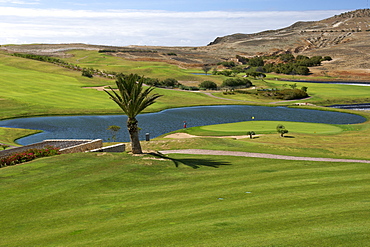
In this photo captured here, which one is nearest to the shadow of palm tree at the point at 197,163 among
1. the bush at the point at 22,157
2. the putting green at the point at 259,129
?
the bush at the point at 22,157

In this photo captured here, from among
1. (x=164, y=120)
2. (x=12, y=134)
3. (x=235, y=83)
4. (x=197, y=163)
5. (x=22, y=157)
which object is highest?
(x=235, y=83)

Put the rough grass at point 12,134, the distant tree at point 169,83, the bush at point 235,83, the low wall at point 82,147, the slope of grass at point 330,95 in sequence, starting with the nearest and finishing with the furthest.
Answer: the low wall at point 82,147
the rough grass at point 12,134
the slope of grass at point 330,95
the bush at point 235,83
the distant tree at point 169,83

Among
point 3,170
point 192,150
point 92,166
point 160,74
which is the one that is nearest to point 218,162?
point 192,150

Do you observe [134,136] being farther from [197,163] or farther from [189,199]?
[189,199]

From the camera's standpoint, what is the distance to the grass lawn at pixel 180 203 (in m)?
13.4

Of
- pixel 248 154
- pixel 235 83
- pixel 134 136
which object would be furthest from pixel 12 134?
Answer: pixel 235 83

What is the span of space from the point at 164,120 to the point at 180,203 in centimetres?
5735

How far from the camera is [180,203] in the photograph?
17.5 metres

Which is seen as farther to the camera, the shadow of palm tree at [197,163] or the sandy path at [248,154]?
the sandy path at [248,154]

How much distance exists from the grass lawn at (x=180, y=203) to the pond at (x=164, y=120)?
32.0 meters

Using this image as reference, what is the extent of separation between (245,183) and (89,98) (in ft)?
254

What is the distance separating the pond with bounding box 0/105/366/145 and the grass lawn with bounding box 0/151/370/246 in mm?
31986

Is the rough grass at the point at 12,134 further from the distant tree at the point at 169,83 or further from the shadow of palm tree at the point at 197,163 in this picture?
the distant tree at the point at 169,83

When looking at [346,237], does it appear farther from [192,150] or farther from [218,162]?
[192,150]
